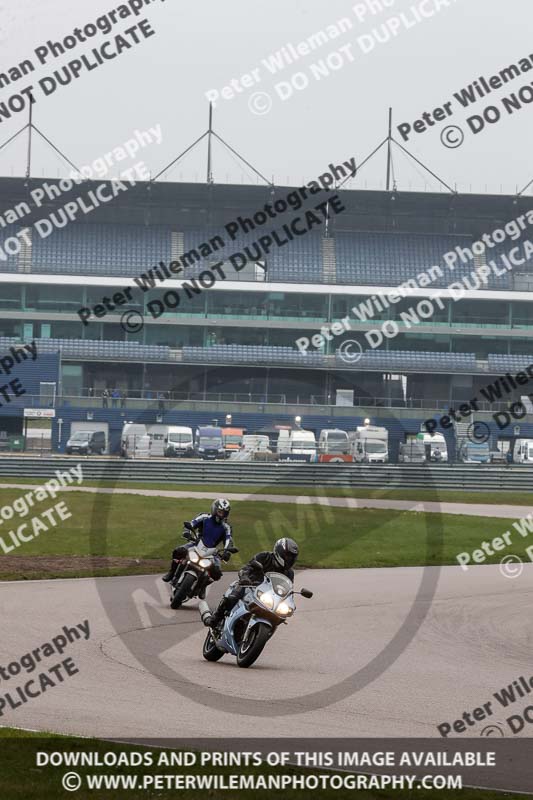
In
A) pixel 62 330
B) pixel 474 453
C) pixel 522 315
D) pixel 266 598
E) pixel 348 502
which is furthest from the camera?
pixel 522 315

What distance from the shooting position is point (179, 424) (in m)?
63.6

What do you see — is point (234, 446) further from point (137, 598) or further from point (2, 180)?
point (137, 598)

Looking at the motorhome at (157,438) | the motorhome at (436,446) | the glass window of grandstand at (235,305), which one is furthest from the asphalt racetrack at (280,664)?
the glass window of grandstand at (235,305)

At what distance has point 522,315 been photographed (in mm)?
76125

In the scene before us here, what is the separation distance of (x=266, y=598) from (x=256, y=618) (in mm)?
236

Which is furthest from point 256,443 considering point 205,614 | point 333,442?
point 205,614

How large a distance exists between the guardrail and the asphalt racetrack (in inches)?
962

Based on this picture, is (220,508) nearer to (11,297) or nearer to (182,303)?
(182,303)

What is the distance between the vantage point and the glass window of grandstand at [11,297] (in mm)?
74562

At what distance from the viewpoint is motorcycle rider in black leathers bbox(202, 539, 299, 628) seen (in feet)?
39.3

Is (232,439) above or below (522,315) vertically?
below

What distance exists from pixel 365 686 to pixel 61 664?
287 centimetres

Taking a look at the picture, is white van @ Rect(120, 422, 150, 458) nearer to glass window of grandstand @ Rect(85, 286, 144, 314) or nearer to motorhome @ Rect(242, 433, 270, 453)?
motorhome @ Rect(242, 433, 270, 453)

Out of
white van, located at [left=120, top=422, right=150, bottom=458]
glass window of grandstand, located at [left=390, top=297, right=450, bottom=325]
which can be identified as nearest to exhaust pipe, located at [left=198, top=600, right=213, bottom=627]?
Result: white van, located at [left=120, top=422, right=150, bottom=458]
